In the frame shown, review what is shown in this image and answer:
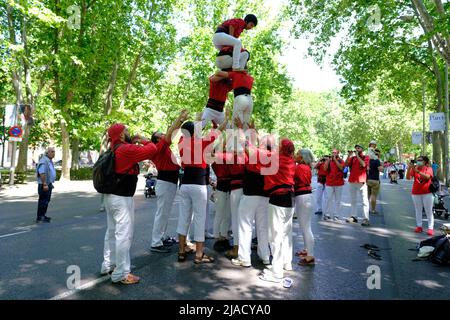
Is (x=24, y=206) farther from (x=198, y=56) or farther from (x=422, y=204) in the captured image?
(x=198, y=56)

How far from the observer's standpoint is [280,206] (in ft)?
19.0

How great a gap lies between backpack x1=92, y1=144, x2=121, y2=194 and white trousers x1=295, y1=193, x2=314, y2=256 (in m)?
3.15

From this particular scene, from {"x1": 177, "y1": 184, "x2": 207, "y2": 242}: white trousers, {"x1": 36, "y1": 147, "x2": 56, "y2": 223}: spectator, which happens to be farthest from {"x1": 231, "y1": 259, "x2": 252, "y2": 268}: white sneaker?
{"x1": 36, "y1": 147, "x2": 56, "y2": 223}: spectator

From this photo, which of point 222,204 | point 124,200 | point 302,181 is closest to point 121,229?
point 124,200

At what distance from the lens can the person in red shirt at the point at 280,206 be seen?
5609 mm

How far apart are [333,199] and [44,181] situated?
324 inches

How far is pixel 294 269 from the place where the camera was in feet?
20.1

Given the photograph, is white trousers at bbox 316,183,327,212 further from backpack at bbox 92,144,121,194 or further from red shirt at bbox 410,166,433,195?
backpack at bbox 92,144,121,194

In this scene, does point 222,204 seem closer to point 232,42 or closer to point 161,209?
point 161,209

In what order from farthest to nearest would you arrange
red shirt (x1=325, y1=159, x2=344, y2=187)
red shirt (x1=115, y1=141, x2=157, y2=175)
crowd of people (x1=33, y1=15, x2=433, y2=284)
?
1. red shirt (x1=325, y1=159, x2=344, y2=187)
2. crowd of people (x1=33, y1=15, x2=433, y2=284)
3. red shirt (x1=115, y1=141, x2=157, y2=175)

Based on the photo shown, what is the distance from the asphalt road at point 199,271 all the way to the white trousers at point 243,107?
2.43 metres

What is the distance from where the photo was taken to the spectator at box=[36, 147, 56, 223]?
1032 cm

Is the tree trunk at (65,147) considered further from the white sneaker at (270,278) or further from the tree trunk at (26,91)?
the white sneaker at (270,278)
